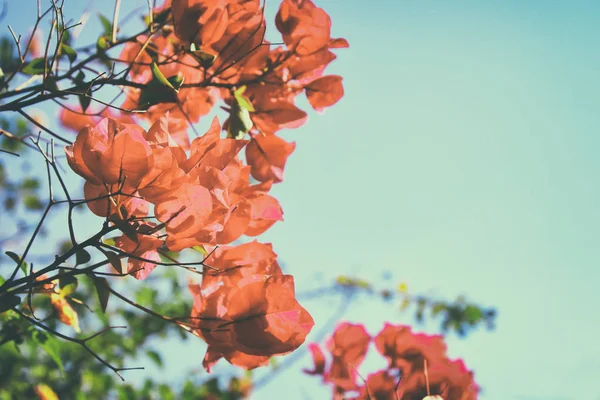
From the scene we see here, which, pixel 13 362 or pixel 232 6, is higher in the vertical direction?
pixel 232 6

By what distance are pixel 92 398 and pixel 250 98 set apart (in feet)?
5.82

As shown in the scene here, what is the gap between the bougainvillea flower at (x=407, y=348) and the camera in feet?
3.34

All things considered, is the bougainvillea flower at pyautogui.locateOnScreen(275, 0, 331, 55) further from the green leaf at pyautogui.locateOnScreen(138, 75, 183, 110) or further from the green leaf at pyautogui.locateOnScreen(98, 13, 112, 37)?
the green leaf at pyautogui.locateOnScreen(98, 13, 112, 37)

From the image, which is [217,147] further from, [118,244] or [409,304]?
[409,304]

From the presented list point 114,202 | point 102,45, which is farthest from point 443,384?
point 102,45

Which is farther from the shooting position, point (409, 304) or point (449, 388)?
point (409, 304)

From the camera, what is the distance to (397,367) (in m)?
1.07

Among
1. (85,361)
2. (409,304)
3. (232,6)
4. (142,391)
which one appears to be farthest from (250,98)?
(409,304)

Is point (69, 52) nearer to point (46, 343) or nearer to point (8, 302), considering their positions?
point (8, 302)

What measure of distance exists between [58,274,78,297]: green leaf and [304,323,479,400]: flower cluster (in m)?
0.55

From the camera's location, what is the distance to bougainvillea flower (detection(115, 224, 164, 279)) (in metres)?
0.60

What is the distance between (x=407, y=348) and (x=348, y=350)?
0.58ft

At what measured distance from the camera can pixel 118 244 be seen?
616 millimetres

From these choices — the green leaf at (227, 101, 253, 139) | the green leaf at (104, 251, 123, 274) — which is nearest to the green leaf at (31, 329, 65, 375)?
the green leaf at (104, 251, 123, 274)
